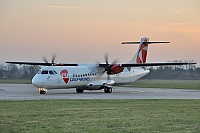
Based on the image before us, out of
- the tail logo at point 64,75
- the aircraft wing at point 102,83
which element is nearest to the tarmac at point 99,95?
the aircraft wing at point 102,83

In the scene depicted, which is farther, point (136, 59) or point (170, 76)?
point (170, 76)

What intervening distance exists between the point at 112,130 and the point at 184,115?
5341 mm

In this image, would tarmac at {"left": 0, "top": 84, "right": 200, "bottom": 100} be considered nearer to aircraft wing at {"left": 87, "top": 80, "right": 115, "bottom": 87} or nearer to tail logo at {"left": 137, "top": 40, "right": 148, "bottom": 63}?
aircraft wing at {"left": 87, "top": 80, "right": 115, "bottom": 87}

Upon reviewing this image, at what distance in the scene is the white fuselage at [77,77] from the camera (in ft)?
124

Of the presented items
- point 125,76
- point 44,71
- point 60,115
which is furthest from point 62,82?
point 60,115

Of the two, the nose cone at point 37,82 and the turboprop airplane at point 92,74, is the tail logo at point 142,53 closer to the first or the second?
the turboprop airplane at point 92,74

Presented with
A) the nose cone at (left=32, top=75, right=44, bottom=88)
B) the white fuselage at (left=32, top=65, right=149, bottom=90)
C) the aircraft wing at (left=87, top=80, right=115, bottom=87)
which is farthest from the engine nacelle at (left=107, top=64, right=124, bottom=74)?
the nose cone at (left=32, top=75, right=44, bottom=88)

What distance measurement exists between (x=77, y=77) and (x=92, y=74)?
7.17 feet

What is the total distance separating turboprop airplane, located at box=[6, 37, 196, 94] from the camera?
38156mm

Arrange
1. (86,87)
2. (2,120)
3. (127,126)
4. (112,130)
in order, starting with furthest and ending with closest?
(86,87) → (2,120) → (127,126) → (112,130)

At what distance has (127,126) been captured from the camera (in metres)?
14.5

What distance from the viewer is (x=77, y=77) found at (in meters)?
40.3

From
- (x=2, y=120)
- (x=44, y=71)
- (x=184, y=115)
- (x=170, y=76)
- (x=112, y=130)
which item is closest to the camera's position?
(x=112, y=130)

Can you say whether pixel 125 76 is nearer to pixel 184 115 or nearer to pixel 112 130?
pixel 184 115
